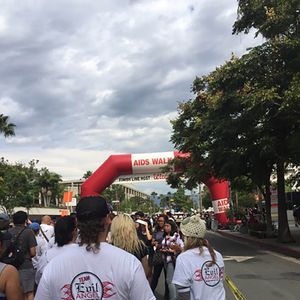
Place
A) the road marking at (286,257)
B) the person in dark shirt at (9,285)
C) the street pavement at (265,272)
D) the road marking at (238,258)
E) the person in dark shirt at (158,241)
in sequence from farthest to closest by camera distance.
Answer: the road marking at (238,258), the road marking at (286,257), the street pavement at (265,272), the person in dark shirt at (158,241), the person in dark shirt at (9,285)

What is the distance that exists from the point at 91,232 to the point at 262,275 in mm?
11368

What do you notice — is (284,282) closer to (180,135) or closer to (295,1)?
(295,1)

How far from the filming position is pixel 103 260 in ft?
8.39

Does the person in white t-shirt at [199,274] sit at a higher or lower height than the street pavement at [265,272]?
higher

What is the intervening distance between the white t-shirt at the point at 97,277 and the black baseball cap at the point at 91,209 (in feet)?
0.56

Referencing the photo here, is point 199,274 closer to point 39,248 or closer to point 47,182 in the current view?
point 39,248

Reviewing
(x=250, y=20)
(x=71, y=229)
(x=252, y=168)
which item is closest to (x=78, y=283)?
(x=71, y=229)

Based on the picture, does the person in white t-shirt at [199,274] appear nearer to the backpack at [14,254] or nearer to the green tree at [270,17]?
the backpack at [14,254]

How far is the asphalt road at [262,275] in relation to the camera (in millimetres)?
10302

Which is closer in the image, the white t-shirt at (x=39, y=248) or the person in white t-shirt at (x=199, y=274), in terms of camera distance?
the person in white t-shirt at (x=199, y=274)

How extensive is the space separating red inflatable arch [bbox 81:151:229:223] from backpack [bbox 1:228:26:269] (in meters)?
24.6

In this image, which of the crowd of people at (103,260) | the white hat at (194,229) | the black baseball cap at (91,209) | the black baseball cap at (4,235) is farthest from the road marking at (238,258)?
the black baseball cap at (91,209)

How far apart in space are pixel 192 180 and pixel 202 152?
5190 millimetres

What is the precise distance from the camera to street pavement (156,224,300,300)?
10.4 metres
